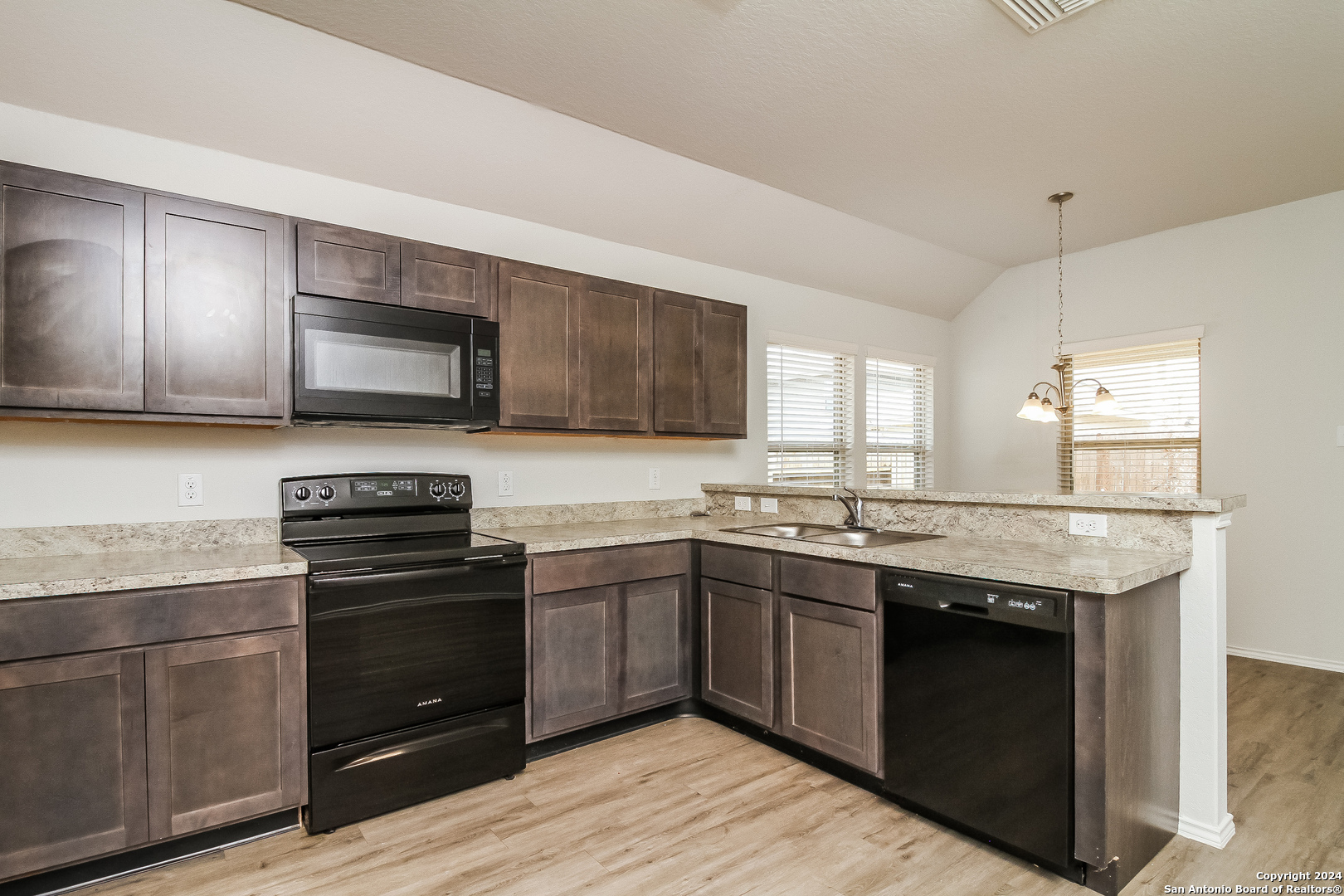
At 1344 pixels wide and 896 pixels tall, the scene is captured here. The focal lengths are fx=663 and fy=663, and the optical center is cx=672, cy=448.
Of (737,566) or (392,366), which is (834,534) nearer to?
(737,566)

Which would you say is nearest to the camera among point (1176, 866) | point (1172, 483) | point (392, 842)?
point (1176, 866)

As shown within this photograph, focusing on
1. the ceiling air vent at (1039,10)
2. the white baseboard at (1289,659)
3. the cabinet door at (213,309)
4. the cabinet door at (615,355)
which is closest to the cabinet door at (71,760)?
the cabinet door at (213,309)

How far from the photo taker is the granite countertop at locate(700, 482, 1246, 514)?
6.92ft

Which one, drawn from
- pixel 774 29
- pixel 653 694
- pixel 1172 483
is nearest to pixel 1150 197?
pixel 1172 483

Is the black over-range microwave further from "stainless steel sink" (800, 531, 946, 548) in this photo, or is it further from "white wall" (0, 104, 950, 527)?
"stainless steel sink" (800, 531, 946, 548)

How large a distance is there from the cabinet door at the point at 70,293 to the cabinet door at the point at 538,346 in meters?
1.26

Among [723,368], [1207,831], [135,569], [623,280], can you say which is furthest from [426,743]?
[1207,831]

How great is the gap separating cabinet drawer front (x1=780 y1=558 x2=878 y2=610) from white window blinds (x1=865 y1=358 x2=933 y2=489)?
107 inches

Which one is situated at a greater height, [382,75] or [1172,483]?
[382,75]

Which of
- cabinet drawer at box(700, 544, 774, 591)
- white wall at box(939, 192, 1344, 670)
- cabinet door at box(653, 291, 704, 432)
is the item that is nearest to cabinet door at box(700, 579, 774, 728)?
cabinet drawer at box(700, 544, 774, 591)

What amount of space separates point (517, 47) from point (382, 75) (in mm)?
538

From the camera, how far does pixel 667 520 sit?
3736 mm

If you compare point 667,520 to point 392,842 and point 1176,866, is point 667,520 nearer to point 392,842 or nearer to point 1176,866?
point 392,842

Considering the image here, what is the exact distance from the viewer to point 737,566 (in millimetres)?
2945
